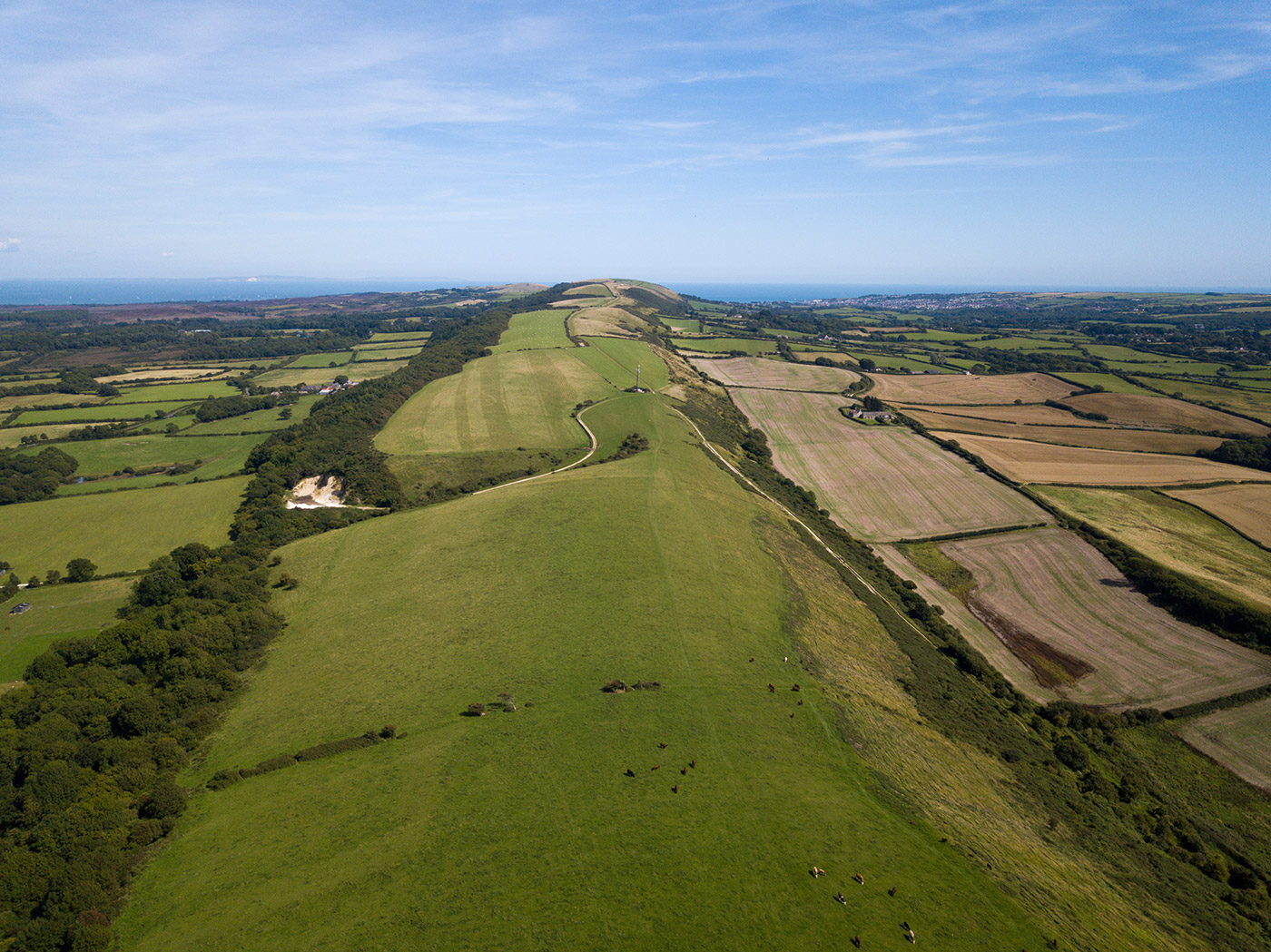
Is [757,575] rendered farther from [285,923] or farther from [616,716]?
[285,923]

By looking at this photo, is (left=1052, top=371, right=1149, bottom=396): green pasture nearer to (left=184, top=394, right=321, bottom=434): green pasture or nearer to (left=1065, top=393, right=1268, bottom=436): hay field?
(left=1065, top=393, right=1268, bottom=436): hay field

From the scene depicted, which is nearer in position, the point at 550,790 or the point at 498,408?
the point at 550,790

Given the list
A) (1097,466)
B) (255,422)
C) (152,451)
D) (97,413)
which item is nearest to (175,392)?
(97,413)

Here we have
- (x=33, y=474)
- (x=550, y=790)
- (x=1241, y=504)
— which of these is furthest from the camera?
(x=33, y=474)

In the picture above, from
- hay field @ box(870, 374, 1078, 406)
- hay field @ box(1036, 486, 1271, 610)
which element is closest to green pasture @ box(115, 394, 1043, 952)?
hay field @ box(1036, 486, 1271, 610)

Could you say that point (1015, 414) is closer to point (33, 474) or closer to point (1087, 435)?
point (1087, 435)

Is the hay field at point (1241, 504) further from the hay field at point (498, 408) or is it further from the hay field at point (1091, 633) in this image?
the hay field at point (498, 408)

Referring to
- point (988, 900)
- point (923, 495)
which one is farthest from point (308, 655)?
point (923, 495)
